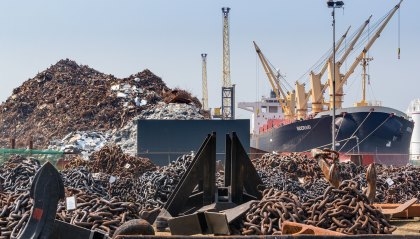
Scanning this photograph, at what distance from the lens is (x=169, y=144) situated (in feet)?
117

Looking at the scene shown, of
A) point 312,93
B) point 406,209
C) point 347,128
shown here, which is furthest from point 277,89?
point 406,209

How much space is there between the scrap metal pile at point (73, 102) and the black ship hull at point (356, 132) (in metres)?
8.68

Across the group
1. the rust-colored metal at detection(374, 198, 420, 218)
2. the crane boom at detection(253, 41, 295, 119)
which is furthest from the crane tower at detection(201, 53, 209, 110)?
the rust-colored metal at detection(374, 198, 420, 218)

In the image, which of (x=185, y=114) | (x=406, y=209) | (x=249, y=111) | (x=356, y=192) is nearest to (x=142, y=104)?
(x=185, y=114)

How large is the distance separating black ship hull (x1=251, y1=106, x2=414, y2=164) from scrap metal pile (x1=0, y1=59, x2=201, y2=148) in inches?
342

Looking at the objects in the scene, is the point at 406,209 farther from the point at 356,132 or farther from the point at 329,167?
the point at 356,132

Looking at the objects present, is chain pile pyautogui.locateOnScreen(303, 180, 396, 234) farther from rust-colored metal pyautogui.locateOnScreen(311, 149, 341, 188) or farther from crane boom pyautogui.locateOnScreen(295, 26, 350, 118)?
crane boom pyautogui.locateOnScreen(295, 26, 350, 118)

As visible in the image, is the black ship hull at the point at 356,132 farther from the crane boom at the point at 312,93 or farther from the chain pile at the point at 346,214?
the chain pile at the point at 346,214

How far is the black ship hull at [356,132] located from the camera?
51.7 metres

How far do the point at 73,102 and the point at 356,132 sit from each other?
1967cm

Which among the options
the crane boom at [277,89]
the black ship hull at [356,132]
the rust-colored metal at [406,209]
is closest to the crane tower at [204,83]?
the crane boom at [277,89]

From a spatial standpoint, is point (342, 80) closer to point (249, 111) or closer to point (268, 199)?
point (249, 111)

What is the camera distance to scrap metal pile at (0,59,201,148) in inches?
1775

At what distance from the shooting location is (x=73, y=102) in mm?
49312
